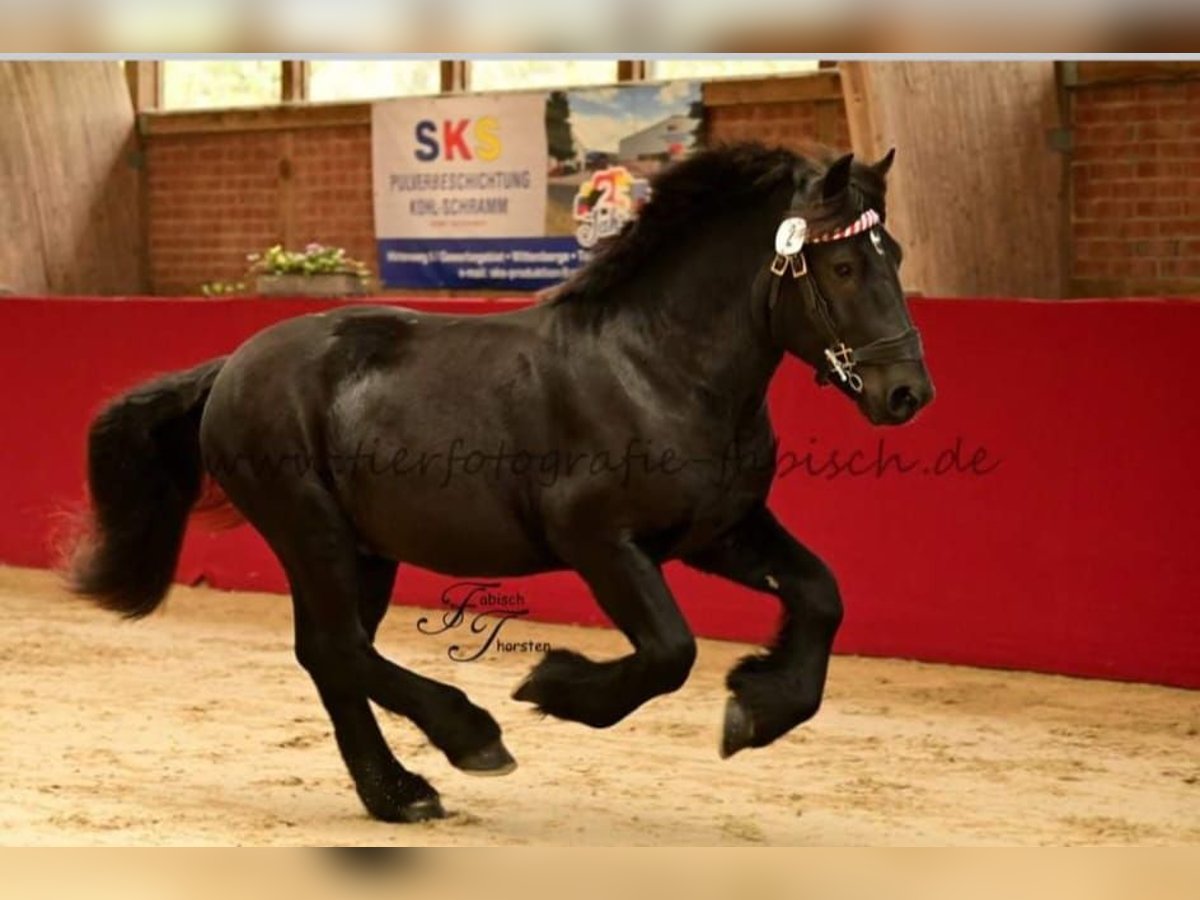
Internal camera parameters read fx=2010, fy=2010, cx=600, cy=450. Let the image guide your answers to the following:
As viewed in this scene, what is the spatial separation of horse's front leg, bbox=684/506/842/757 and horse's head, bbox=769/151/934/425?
426 mm

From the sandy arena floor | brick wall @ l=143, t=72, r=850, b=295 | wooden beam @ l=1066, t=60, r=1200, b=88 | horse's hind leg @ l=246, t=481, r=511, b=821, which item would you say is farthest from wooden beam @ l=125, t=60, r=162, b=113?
horse's hind leg @ l=246, t=481, r=511, b=821

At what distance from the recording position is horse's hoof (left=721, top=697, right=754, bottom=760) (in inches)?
190

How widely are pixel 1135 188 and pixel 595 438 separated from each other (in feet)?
19.1

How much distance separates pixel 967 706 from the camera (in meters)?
7.71

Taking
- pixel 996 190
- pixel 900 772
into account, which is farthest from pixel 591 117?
pixel 900 772

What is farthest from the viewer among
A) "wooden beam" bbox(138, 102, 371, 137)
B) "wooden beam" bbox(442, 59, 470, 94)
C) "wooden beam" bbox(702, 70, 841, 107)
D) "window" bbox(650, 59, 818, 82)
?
"wooden beam" bbox(138, 102, 371, 137)

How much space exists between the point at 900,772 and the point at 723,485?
1989mm

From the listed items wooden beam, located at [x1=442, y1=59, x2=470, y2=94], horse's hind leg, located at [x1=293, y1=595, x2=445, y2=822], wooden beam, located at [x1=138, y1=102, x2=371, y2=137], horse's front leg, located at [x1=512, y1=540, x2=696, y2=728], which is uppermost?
wooden beam, located at [x1=442, y1=59, x2=470, y2=94]

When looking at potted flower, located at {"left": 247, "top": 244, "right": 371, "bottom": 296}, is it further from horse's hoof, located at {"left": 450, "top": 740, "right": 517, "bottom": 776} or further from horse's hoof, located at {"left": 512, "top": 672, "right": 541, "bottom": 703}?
horse's hoof, located at {"left": 512, "top": 672, "right": 541, "bottom": 703}

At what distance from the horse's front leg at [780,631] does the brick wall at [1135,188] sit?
18.1 ft

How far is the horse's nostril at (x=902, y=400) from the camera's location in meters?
4.75

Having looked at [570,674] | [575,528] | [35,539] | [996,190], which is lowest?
[35,539]

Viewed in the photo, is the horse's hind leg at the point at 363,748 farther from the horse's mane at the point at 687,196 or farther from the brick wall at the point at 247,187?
the brick wall at the point at 247,187

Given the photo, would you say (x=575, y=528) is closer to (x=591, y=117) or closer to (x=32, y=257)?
(x=591, y=117)
